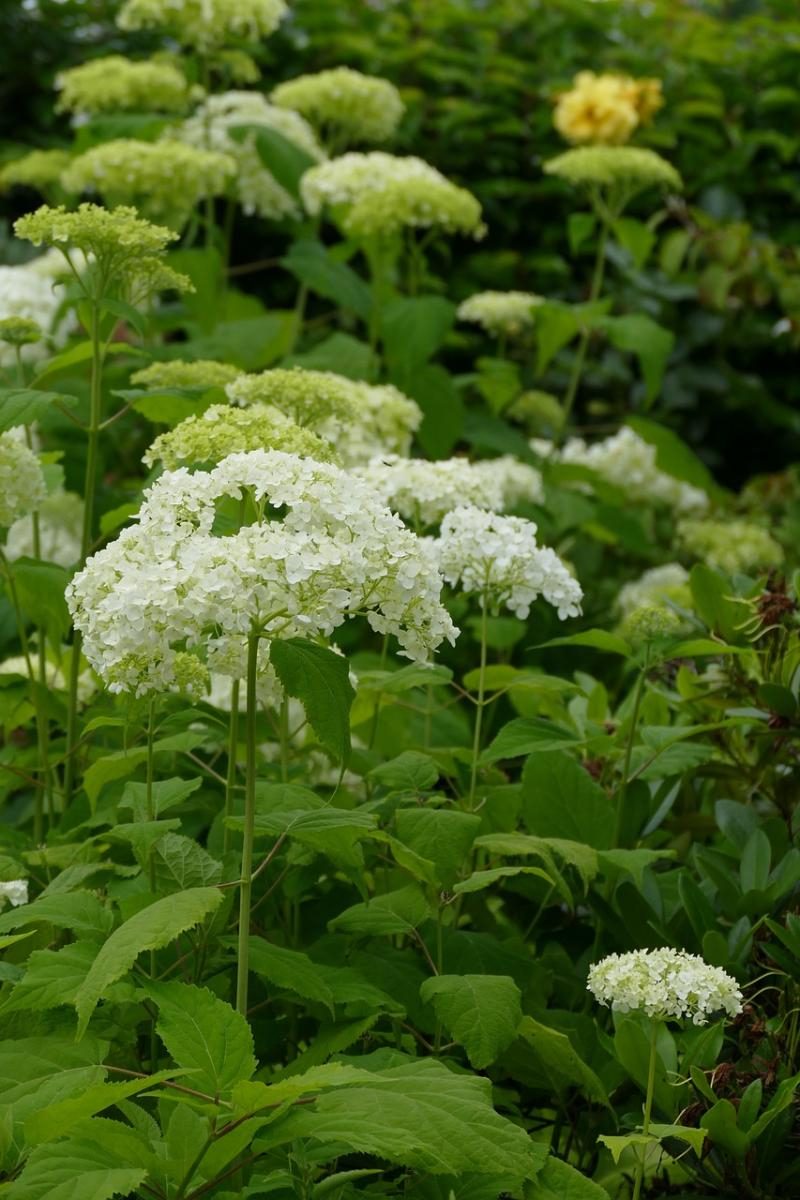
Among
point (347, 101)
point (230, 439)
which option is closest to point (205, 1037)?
point (230, 439)

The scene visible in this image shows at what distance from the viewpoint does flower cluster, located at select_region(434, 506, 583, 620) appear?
223cm

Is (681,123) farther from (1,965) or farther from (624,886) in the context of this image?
(1,965)

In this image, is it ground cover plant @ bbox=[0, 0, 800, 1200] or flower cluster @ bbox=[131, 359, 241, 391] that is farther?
flower cluster @ bbox=[131, 359, 241, 391]

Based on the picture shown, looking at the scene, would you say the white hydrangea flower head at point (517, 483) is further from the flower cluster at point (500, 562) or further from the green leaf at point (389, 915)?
the green leaf at point (389, 915)

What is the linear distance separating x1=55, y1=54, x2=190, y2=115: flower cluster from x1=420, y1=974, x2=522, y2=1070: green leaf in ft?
9.68

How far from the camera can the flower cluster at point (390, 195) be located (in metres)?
3.49

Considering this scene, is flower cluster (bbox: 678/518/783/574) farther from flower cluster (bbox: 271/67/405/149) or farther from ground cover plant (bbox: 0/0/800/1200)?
flower cluster (bbox: 271/67/405/149)

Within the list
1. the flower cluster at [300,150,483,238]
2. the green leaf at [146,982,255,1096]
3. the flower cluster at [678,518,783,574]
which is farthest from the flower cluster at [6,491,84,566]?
the green leaf at [146,982,255,1096]

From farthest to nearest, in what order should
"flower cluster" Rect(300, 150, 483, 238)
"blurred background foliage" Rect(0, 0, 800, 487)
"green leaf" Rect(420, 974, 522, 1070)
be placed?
"blurred background foliage" Rect(0, 0, 800, 487) → "flower cluster" Rect(300, 150, 483, 238) → "green leaf" Rect(420, 974, 522, 1070)

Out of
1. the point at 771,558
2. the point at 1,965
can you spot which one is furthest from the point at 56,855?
the point at 771,558

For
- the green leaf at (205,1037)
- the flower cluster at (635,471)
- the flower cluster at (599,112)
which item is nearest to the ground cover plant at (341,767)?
the green leaf at (205,1037)

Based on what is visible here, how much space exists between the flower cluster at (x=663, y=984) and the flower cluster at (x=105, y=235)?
112 cm

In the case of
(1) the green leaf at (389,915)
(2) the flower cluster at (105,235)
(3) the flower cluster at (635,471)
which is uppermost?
(2) the flower cluster at (105,235)

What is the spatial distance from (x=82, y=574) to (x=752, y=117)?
19.5 ft
